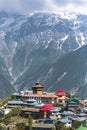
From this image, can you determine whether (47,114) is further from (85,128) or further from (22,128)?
(85,128)

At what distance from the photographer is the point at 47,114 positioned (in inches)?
5522

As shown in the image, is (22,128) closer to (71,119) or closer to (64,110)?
(71,119)

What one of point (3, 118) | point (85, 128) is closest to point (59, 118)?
point (3, 118)

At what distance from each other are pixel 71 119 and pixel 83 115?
583 centimetres

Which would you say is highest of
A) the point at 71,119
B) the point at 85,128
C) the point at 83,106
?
the point at 83,106

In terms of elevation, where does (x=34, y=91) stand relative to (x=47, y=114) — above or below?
above

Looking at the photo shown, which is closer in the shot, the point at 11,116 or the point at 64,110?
the point at 11,116

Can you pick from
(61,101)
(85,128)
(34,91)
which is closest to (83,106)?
(61,101)

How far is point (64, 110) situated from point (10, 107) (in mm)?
14912

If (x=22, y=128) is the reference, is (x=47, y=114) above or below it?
above

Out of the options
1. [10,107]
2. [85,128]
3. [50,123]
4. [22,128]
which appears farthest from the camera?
[10,107]

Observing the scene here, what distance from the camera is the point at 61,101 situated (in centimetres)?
15862

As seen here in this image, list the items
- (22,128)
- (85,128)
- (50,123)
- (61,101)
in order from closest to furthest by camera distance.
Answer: (85,128) → (22,128) → (50,123) → (61,101)

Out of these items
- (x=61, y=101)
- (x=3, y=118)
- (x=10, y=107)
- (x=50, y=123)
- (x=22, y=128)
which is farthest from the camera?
(x=61, y=101)
